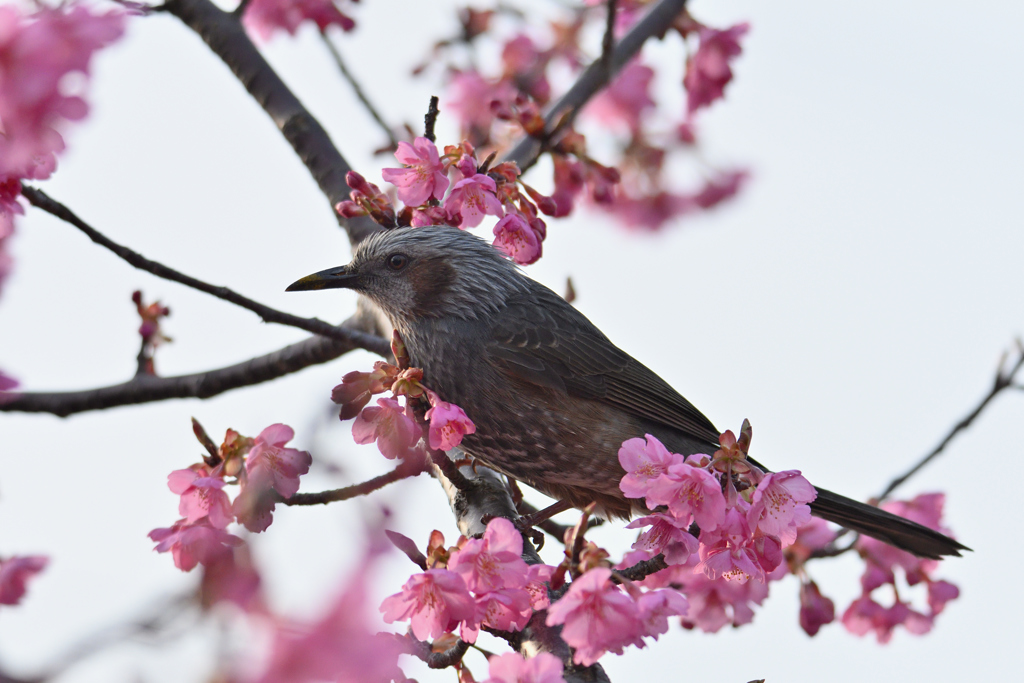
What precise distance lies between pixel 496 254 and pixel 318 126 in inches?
42.7

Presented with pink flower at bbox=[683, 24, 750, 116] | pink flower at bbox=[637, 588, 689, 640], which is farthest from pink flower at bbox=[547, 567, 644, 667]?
pink flower at bbox=[683, 24, 750, 116]

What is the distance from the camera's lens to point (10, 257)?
12.1 feet

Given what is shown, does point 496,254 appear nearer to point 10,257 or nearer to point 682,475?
point 682,475

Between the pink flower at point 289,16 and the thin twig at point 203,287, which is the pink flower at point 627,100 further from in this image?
the thin twig at point 203,287

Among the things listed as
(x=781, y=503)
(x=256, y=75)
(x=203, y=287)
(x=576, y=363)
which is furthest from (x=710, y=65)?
(x=781, y=503)

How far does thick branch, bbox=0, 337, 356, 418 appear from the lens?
3609 mm

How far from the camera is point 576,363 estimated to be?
11.5ft

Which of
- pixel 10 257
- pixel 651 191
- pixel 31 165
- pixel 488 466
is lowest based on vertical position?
pixel 488 466


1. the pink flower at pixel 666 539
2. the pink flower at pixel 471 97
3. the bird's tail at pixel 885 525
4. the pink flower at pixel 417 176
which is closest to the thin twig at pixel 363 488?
the pink flower at pixel 666 539

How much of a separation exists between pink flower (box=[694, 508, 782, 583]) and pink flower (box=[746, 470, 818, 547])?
39 millimetres

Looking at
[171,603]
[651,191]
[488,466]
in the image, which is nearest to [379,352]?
[488,466]

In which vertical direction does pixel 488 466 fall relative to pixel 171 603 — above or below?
above

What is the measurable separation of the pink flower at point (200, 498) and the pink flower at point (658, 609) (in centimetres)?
109

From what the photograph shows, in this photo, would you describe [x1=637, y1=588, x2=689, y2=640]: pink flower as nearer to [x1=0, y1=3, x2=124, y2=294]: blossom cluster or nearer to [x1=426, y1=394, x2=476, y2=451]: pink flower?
[x1=426, y1=394, x2=476, y2=451]: pink flower
